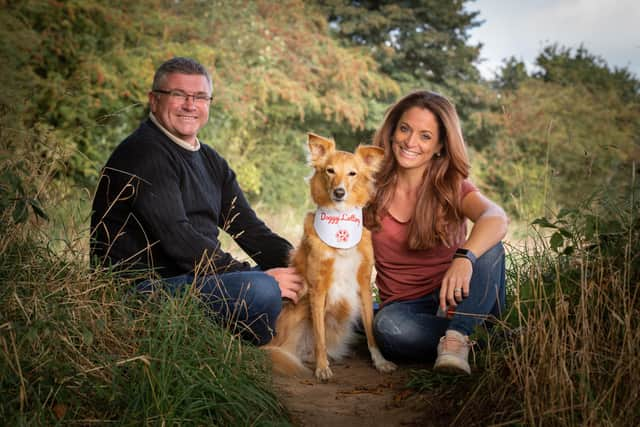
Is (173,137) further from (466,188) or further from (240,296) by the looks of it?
(466,188)

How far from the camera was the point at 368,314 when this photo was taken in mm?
3895

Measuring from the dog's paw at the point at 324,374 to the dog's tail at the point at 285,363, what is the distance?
3.6 inches

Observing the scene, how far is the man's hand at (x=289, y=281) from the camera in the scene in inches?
150

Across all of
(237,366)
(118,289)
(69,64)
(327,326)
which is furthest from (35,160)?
(69,64)

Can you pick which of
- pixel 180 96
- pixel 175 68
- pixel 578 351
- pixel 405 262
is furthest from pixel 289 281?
pixel 578 351

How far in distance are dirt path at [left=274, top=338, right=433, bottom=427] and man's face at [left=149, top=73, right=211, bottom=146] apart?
1.76 m

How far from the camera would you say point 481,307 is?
3.30 metres

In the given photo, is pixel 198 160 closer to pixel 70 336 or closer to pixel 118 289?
pixel 118 289

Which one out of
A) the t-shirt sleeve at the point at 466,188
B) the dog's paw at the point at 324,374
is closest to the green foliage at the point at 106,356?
the dog's paw at the point at 324,374

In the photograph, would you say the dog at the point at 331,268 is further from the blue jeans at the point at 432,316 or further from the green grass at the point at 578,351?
the green grass at the point at 578,351

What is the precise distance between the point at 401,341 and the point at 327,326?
569 millimetres

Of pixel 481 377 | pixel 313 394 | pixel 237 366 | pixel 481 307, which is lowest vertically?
pixel 313 394

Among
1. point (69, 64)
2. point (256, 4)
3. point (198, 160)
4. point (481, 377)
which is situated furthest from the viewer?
point (256, 4)

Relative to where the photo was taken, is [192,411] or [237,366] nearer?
[192,411]
